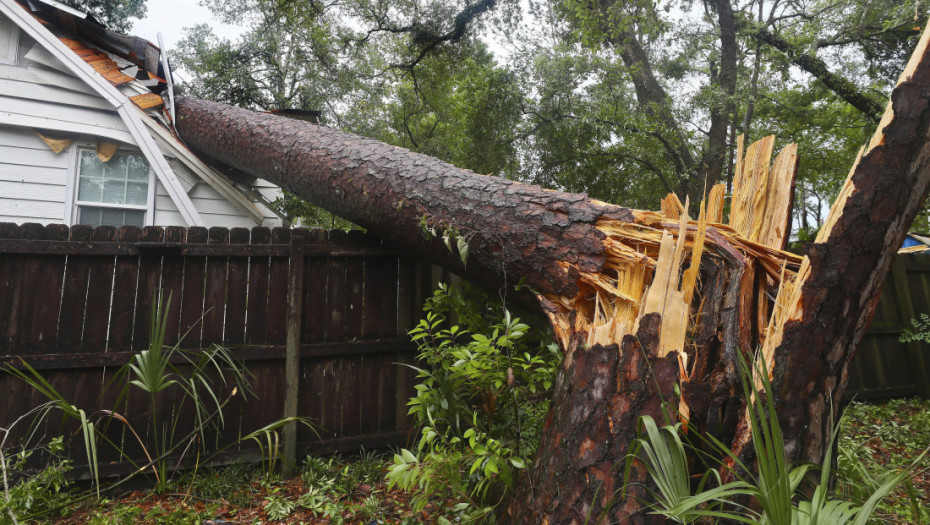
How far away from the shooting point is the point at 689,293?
6.52ft

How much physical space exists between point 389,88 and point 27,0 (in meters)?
8.62

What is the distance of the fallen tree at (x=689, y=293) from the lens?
1.70 metres

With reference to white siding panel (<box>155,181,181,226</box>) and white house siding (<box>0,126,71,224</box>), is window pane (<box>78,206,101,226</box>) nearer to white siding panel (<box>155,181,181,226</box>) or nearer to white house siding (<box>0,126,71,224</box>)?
white house siding (<box>0,126,71,224</box>)

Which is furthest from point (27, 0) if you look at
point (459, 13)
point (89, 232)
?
point (459, 13)

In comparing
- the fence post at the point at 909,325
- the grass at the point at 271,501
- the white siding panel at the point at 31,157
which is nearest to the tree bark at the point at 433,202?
the grass at the point at 271,501

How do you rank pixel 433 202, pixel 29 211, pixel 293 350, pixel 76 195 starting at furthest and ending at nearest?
pixel 76 195
pixel 29 211
pixel 293 350
pixel 433 202

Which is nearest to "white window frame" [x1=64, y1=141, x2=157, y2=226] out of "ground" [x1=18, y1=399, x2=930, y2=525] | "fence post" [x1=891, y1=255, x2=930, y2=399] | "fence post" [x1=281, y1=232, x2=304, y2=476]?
"fence post" [x1=281, y1=232, x2=304, y2=476]

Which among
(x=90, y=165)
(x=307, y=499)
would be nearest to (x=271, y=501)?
(x=307, y=499)

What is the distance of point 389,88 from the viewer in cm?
1346

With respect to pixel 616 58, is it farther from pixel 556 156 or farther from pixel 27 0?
pixel 27 0

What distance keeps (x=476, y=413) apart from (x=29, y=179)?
215 inches

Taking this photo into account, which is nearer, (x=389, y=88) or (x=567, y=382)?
(x=567, y=382)

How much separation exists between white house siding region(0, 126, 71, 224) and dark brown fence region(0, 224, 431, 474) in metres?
2.29

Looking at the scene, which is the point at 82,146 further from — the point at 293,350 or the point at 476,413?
the point at 476,413
